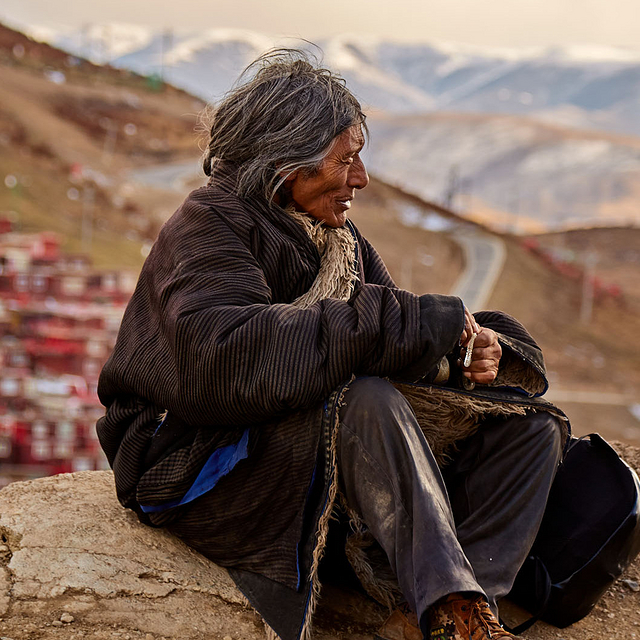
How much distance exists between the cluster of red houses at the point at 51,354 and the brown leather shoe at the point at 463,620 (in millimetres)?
15844

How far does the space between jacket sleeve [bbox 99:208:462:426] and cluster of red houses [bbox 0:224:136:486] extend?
15570 mm

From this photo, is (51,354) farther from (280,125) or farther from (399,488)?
(399,488)

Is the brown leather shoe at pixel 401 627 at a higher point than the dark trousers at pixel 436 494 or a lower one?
lower

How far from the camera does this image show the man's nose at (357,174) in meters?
2.16

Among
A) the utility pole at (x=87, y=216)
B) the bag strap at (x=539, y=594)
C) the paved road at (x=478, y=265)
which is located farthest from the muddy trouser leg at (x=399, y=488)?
the utility pole at (x=87, y=216)

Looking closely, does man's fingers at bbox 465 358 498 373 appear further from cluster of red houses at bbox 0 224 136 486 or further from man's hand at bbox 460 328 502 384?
cluster of red houses at bbox 0 224 136 486

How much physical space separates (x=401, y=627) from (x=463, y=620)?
22 cm

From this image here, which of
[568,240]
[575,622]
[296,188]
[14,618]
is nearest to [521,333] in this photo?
[296,188]

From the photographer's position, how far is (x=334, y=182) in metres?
2.12

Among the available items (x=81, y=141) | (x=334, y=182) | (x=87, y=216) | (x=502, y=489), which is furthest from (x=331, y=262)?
(x=81, y=141)

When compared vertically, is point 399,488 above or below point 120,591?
above

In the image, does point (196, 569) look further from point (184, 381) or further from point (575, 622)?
point (575, 622)

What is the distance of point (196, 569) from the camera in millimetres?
2119

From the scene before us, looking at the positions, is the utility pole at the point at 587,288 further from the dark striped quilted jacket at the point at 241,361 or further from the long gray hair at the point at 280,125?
the dark striped quilted jacket at the point at 241,361
